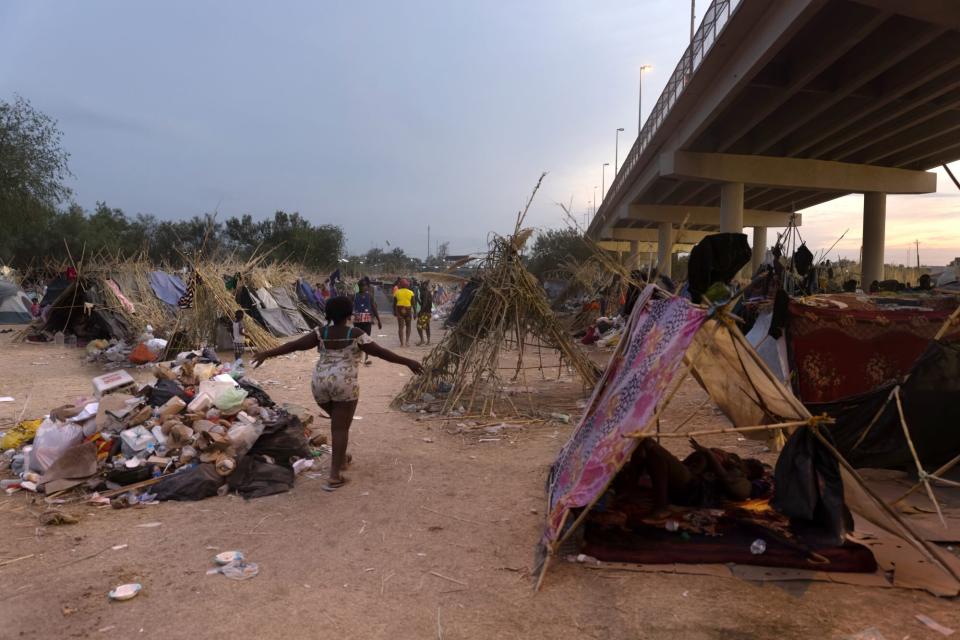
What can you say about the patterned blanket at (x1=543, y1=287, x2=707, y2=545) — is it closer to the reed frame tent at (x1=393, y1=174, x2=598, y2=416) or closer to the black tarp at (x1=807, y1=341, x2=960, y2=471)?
the black tarp at (x1=807, y1=341, x2=960, y2=471)

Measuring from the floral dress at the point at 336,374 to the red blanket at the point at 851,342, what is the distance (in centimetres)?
429

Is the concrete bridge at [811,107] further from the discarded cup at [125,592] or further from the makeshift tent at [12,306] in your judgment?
the makeshift tent at [12,306]

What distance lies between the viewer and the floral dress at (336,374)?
489 cm

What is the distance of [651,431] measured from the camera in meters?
3.77

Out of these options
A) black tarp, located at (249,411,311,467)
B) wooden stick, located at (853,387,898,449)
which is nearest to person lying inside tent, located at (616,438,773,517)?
wooden stick, located at (853,387,898,449)

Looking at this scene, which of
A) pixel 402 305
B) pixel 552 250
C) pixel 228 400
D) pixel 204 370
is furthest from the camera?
pixel 552 250

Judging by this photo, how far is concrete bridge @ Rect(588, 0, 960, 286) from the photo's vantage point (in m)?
10.1

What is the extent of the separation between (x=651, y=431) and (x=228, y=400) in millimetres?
4025

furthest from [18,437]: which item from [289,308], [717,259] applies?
[289,308]

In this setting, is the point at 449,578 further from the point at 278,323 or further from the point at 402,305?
the point at 278,323

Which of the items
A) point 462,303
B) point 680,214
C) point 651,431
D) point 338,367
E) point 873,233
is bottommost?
point 651,431

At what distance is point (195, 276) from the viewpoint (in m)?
12.7

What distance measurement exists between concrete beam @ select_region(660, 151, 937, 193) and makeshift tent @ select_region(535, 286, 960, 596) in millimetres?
14569

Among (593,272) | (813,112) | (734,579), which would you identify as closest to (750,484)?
(734,579)
